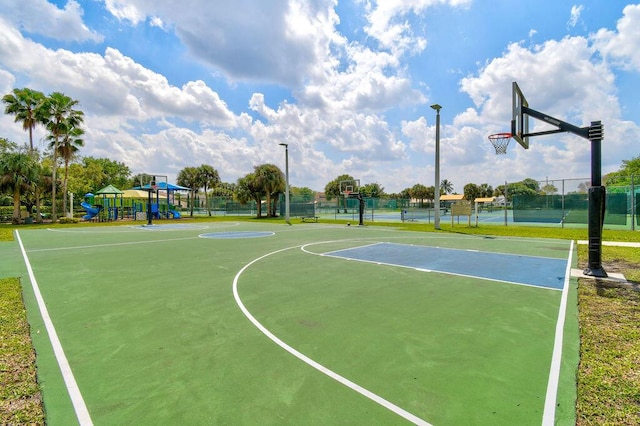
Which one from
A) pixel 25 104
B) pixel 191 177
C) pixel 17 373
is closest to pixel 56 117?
pixel 25 104

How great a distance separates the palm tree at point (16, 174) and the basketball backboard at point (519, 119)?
3312 centimetres

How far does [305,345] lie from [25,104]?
36.0m

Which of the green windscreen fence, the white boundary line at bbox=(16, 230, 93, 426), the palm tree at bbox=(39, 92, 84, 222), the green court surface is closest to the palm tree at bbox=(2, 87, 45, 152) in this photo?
the palm tree at bbox=(39, 92, 84, 222)

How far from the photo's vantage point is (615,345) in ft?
13.1

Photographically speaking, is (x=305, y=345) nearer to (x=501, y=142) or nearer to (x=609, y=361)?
(x=609, y=361)

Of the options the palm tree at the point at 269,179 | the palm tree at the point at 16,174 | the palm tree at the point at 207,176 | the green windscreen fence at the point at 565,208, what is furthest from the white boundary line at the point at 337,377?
the palm tree at the point at 207,176

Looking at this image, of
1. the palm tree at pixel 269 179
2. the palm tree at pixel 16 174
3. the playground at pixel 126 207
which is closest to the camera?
the palm tree at pixel 16 174

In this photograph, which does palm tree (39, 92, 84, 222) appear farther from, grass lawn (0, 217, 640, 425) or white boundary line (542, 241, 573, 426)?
white boundary line (542, 241, 573, 426)

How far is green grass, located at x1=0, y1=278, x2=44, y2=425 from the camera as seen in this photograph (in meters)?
2.79

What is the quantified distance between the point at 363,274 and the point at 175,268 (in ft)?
16.5

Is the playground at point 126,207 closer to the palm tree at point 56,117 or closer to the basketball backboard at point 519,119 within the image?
the palm tree at point 56,117

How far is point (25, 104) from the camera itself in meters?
27.7

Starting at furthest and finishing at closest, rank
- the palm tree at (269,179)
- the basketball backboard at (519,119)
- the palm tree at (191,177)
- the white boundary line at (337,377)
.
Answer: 1. the palm tree at (191,177)
2. the palm tree at (269,179)
3. the basketball backboard at (519,119)
4. the white boundary line at (337,377)

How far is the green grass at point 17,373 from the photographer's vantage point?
2.79m
